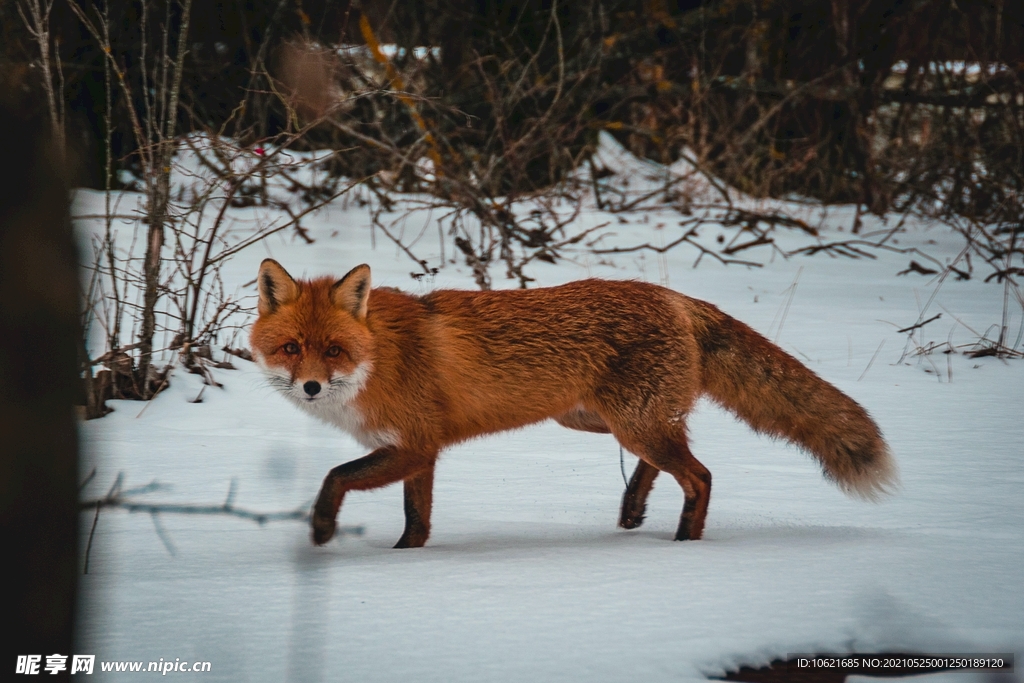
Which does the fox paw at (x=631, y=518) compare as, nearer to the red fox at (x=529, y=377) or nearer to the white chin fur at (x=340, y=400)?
the red fox at (x=529, y=377)

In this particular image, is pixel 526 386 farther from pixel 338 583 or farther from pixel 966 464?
pixel 966 464

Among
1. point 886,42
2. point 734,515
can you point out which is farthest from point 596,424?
point 886,42

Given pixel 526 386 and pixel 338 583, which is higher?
pixel 526 386

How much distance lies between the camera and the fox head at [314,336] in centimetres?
348

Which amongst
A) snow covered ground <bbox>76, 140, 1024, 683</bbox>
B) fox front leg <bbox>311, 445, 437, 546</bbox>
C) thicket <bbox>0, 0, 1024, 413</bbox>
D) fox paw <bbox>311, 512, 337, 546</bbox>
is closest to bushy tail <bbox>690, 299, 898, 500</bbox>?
snow covered ground <bbox>76, 140, 1024, 683</bbox>

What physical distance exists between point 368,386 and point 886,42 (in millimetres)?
12230

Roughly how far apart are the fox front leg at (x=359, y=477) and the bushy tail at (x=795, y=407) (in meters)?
1.33

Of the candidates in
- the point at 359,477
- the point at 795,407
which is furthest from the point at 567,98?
the point at 359,477

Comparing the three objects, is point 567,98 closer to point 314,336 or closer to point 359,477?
point 314,336

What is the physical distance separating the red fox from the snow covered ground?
0.82ft

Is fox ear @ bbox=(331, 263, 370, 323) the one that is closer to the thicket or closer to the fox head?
the fox head

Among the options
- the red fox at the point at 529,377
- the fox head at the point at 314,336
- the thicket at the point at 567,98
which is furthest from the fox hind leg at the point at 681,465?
the thicket at the point at 567,98

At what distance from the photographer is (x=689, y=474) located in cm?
374

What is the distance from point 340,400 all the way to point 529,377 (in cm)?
77
